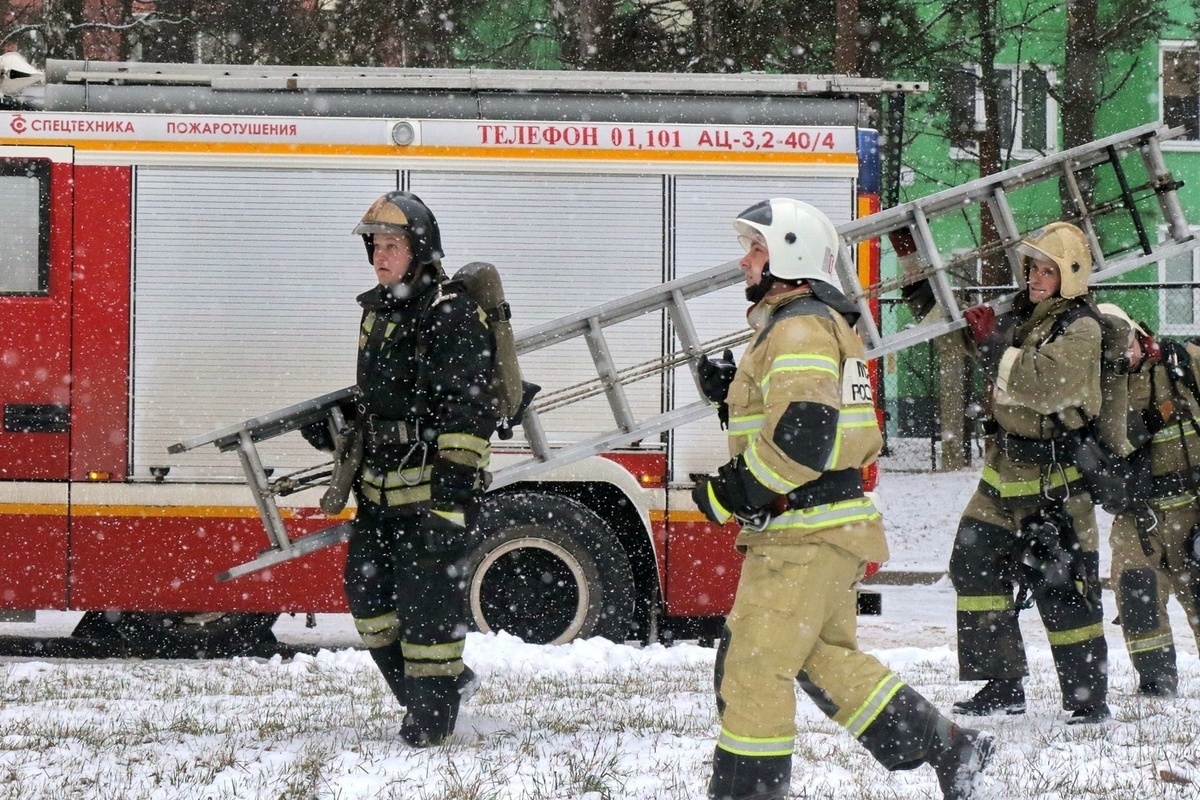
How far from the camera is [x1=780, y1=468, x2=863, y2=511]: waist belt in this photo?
12.4 feet

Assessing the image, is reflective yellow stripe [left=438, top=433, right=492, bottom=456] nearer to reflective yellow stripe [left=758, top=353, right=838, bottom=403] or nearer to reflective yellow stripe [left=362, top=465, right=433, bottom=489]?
reflective yellow stripe [left=362, top=465, right=433, bottom=489]

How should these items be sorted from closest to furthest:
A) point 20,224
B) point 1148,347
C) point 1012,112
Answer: point 1148,347, point 20,224, point 1012,112

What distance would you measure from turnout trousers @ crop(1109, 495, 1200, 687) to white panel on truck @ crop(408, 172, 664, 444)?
7.67ft

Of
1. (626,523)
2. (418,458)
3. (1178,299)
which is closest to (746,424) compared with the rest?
(418,458)

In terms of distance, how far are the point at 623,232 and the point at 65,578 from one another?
10.7 ft

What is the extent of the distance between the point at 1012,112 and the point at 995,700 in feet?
62.6

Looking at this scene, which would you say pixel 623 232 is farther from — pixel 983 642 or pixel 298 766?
pixel 298 766

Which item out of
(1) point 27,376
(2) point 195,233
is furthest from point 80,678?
(2) point 195,233

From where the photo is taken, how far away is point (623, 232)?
24.3 feet

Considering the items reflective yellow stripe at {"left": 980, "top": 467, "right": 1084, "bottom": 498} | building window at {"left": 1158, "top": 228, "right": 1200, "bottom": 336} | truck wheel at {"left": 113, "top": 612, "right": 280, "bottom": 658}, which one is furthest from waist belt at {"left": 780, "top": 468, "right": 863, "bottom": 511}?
building window at {"left": 1158, "top": 228, "right": 1200, "bottom": 336}

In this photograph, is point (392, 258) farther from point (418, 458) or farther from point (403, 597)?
point (403, 597)

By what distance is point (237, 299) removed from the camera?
24.0ft

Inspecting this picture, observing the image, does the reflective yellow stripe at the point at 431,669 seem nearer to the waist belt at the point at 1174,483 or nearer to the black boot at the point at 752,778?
the black boot at the point at 752,778

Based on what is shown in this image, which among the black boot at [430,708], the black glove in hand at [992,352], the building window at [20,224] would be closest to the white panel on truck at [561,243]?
the building window at [20,224]
